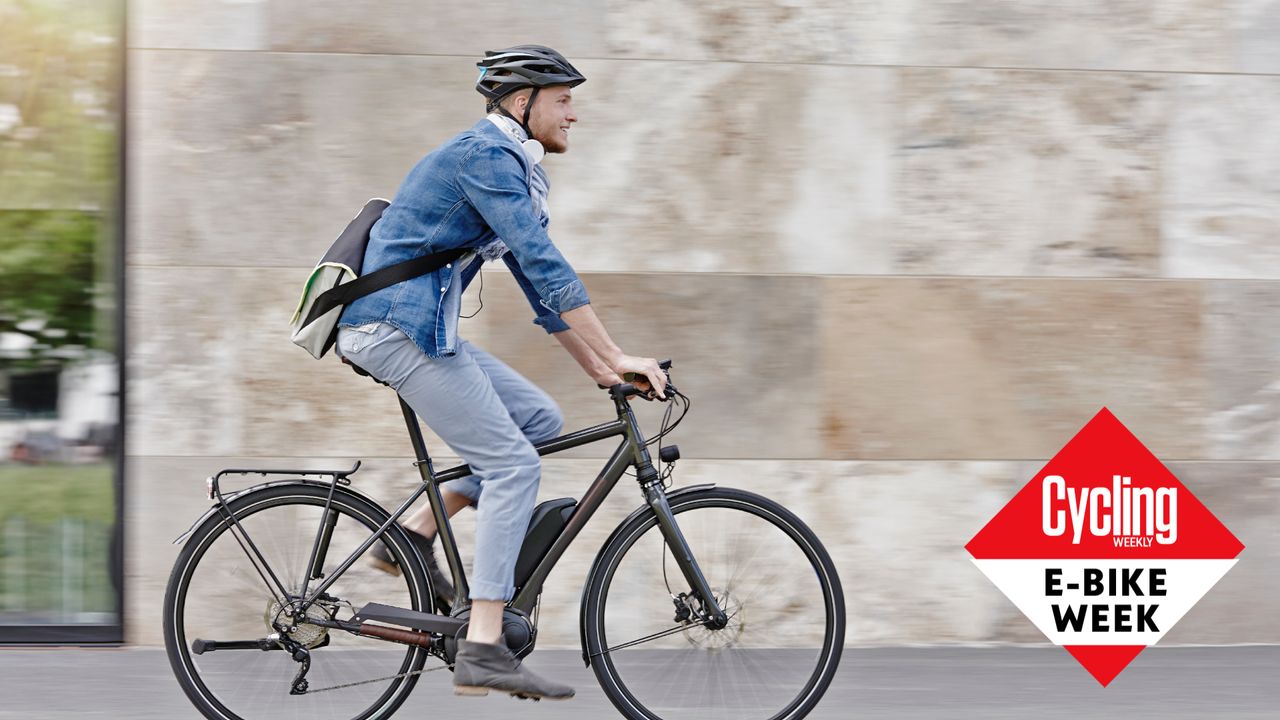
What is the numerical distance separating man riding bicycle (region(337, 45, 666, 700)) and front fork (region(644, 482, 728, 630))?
374 millimetres

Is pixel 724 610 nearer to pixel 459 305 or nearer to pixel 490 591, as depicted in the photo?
pixel 490 591

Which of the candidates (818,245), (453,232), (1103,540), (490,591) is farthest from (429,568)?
(1103,540)

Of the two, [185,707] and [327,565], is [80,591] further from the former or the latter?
[327,565]

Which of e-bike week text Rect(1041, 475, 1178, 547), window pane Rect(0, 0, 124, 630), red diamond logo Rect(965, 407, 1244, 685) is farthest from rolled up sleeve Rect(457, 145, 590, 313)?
e-bike week text Rect(1041, 475, 1178, 547)

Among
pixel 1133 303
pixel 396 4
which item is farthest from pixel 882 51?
pixel 396 4

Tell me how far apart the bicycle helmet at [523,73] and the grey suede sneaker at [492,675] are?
1.56 metres

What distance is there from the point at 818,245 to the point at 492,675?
251 cm

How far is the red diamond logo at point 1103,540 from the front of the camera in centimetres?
571

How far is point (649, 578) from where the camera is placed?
4.18 m

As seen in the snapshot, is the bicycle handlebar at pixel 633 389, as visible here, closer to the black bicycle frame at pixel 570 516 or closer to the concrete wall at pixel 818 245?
the black bicycle frame at pixel 570 516

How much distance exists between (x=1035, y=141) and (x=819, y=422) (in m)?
1.50

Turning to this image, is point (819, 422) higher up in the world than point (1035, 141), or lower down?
lower down

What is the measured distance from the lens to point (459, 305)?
401cm

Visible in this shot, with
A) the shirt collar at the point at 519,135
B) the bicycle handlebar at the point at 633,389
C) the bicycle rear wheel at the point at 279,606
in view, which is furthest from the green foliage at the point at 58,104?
the bicycle handlebar at the point at 633,389
